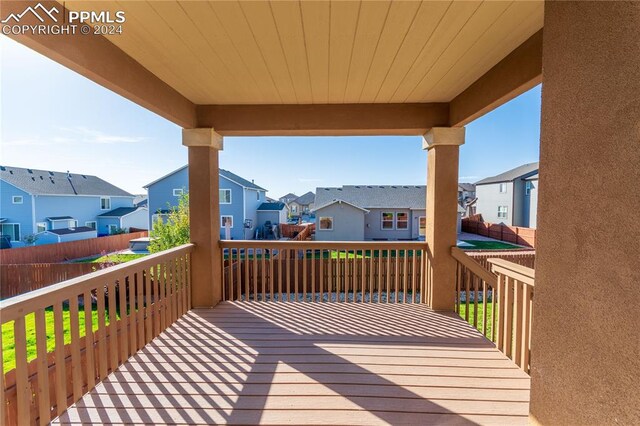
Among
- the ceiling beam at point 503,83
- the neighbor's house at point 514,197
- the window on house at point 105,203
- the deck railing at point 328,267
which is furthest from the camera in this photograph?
the window on house at point 105,203

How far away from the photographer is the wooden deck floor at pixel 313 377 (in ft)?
5.56

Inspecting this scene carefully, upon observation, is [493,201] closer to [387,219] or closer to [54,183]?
[387,219]

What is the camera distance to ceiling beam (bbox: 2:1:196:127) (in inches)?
64.1

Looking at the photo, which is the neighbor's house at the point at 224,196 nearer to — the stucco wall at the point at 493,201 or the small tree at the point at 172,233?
the small tree at the point at 172,233

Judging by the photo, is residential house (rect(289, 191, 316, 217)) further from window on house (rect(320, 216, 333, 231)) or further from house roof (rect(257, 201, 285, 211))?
window on house (rect(320, 216, 333, 231))

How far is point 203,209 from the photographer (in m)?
3.36

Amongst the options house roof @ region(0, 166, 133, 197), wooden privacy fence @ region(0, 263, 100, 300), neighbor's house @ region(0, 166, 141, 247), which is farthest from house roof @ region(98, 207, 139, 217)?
wooden privacy fence @ region(0, 263, 100, 300)

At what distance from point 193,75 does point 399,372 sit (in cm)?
312

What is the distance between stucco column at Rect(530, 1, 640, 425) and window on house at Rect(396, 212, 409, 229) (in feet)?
55.7

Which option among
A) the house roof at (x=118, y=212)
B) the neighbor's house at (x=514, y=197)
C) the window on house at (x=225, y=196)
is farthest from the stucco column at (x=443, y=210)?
the house roof at (x=118, y=212)

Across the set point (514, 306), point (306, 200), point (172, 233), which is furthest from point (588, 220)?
point (306, 200)

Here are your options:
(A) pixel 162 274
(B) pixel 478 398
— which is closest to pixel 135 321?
(A) pixel 162 274

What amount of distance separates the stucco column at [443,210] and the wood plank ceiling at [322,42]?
0.56 m
